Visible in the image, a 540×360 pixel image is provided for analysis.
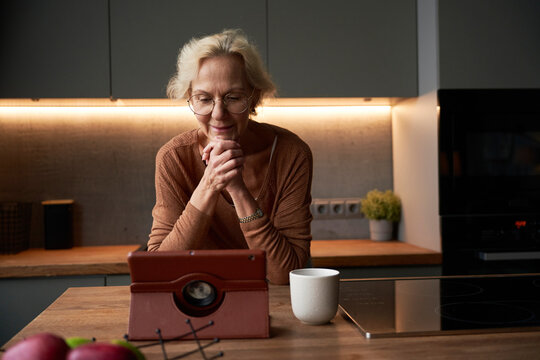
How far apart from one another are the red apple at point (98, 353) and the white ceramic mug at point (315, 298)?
38cm

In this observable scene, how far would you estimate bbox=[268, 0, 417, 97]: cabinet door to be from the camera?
7.21ft

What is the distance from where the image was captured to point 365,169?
2652 millimetres

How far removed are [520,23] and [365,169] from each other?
100 cm

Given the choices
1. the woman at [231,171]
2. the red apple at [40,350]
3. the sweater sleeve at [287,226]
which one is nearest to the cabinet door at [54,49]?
the woman at [231,171]

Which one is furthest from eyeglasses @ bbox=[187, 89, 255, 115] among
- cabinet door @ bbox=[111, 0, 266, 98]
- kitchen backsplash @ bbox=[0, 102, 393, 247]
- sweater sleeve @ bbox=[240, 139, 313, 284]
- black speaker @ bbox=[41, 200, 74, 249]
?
black speaker @ bbox=[41, 200, 74, 249]

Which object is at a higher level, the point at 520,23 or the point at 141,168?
the point at 520,23

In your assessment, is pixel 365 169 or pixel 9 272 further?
pixel 365 169

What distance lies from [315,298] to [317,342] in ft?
0.29

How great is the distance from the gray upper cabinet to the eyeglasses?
1153mm

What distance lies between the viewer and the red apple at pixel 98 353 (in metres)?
0.47

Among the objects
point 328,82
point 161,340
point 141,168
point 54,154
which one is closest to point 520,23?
point 328,82

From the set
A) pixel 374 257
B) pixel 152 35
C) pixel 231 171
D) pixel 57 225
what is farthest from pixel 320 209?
pixel 231 171

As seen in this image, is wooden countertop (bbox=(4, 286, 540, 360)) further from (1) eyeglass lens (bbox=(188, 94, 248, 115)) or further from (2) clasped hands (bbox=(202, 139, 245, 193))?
(1) eyeglass lens (bbox=(188, 94, 248, 115))

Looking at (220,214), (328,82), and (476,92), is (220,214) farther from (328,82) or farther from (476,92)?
(476,92)
